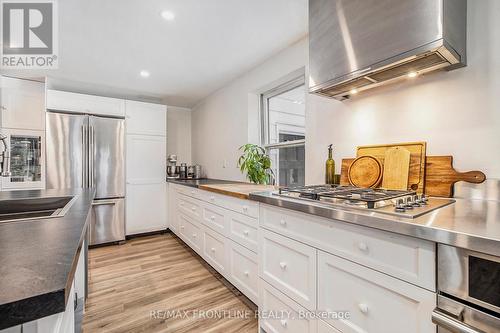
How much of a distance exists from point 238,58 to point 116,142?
2144 mm

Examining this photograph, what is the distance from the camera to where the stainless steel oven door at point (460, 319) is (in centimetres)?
64

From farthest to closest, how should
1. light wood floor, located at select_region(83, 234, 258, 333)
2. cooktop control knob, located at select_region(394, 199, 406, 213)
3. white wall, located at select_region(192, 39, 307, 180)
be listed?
white wall, located at select_region(192, 39, 307, 180) → light wood floor, located at select_region(83, 234, 258, 333) → cooktop control knob, located at select_region(394, 199, 406, 213)

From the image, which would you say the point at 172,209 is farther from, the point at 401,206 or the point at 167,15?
the point at 401,206

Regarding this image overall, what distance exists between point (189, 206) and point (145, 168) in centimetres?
121

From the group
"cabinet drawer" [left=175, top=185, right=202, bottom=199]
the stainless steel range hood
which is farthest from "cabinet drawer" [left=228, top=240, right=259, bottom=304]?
the stainless steel range hood

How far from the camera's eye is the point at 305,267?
4.01ft

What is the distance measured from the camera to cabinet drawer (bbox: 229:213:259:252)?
1.75m

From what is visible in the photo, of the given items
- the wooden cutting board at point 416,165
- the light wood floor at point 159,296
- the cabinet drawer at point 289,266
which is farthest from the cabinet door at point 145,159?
the wooden cutting board at point 416,165

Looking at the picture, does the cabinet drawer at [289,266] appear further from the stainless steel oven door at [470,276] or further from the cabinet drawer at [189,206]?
the cabinet drawer at [189,206]

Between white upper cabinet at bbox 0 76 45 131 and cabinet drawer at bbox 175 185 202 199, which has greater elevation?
white upper cabinet at bbox 0 76 45 131

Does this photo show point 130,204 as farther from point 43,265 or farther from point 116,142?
point 43,265

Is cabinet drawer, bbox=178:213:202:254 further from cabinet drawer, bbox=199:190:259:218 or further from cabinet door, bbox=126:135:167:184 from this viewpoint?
cabinet door, bbox=126:135:167:184

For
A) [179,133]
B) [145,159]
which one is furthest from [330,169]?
[179,133]

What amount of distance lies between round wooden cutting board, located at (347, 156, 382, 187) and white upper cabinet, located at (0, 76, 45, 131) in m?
3.92
